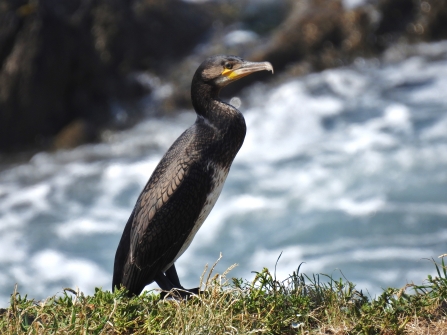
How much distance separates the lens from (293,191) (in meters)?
10.1

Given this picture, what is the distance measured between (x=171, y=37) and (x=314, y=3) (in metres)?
2.81

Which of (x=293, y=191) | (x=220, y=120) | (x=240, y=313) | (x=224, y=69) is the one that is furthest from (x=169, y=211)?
(x=293, y=191)

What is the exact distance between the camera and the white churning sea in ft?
29.5

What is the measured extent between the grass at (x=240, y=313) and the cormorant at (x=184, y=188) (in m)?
0.51

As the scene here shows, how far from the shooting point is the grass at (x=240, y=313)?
3.68 metres

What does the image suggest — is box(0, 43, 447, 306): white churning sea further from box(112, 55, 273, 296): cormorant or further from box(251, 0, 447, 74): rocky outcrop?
box(112, 55, 273, 296): cormorant

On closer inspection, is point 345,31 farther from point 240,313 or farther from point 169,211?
point 240,313

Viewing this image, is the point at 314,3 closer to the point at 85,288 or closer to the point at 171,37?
the point at 171,37

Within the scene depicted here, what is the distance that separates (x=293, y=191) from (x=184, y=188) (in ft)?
18.6

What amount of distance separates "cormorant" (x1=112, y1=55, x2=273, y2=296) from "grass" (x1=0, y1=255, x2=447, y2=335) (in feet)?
1.68

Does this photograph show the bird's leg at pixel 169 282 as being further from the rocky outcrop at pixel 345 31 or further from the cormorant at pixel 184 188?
the rocky outcrop at pixel 345 31

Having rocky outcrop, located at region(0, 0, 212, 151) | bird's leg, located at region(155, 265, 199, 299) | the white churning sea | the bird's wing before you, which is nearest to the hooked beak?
the bird's wing

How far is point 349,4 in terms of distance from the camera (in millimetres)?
12641

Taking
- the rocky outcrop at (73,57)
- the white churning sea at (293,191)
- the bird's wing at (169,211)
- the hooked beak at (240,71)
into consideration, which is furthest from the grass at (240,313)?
the rocky outcrop at (73,57)
